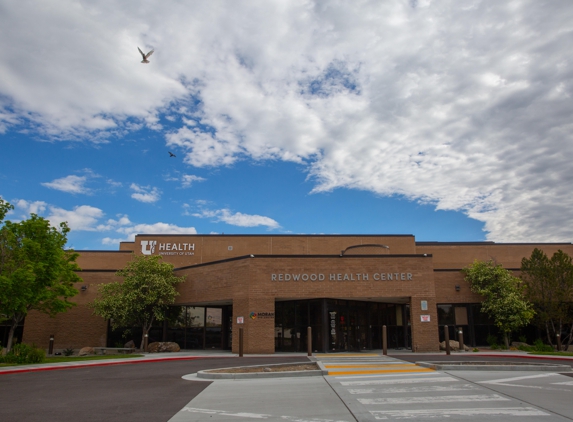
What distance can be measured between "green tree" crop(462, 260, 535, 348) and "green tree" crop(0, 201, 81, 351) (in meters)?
23.8

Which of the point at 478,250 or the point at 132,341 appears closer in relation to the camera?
the point at 132,341

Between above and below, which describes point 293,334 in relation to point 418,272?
below

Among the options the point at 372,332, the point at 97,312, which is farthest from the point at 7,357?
the point at 372,332

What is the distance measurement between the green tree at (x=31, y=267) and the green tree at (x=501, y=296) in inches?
935

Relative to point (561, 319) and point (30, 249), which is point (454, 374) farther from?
point (30, 249)

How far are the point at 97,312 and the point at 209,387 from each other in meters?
20.6

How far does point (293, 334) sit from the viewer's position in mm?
27094

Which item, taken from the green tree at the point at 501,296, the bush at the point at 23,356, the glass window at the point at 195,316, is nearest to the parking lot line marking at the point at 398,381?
the bush at the point at 23,356

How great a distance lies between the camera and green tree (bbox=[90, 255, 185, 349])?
94.7 feet

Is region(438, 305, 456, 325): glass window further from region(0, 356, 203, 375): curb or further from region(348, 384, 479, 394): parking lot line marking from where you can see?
region(348, 384, 479, 394): parking lot line marking

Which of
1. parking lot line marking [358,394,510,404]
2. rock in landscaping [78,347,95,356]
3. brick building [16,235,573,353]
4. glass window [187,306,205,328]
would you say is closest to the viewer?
parking lot line marking [358,394,510,404]

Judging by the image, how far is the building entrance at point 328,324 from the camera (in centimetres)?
A: 2627

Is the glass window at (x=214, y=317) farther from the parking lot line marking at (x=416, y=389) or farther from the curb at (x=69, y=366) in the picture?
the parking lot line marking at (x=416, y=389)

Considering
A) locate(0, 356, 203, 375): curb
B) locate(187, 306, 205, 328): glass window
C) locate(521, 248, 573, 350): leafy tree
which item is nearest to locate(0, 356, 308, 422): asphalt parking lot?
locate(0, 356, 203, 375): curb
